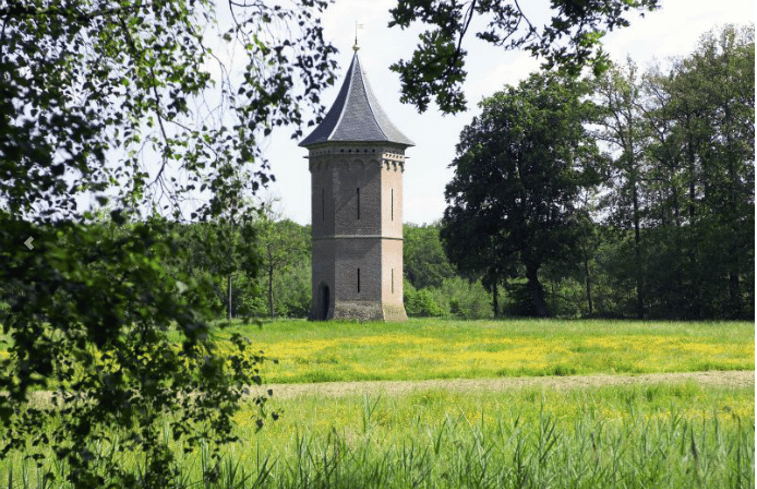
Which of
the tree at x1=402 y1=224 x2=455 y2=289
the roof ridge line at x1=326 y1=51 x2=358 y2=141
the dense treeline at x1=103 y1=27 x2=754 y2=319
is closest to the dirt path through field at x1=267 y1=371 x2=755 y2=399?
the dense treeline at x1=103 y1=27 x2=754 y2=319

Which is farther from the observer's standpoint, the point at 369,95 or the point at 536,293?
the point at 536,293

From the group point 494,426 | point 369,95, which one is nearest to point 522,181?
point 369,95

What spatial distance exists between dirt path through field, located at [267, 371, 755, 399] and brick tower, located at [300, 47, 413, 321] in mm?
23602

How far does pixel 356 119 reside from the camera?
3809 cm

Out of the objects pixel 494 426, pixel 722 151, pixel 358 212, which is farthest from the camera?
pixel 358 212

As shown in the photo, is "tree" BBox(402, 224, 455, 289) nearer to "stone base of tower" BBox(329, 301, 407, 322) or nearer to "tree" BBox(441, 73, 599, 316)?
"tree" BBox(441, 73, 599, 316)

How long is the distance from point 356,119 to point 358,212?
410cm

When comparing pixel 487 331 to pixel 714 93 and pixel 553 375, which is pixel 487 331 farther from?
pixel 714 93

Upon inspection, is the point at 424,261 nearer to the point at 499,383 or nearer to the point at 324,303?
the point at 324,303

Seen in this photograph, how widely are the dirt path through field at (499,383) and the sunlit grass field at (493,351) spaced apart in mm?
703

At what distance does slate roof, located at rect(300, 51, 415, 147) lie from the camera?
37.4m

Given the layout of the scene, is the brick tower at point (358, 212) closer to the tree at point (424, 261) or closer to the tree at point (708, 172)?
the tree at point (708, 172)

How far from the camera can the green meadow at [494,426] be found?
5035mm

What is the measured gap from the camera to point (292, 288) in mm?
55438
